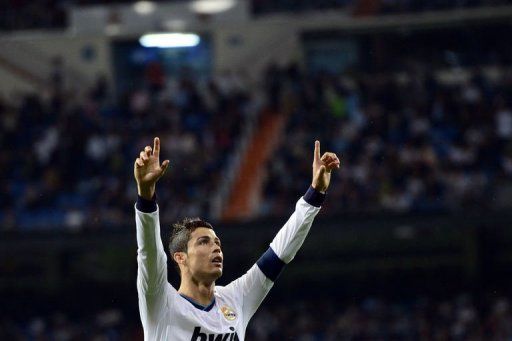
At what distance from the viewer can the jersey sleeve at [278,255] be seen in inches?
274

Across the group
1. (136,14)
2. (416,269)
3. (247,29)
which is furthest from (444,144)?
(136,14)

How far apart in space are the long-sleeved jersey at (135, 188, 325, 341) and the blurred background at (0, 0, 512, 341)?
46.2 ft

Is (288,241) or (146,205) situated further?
(288,241)

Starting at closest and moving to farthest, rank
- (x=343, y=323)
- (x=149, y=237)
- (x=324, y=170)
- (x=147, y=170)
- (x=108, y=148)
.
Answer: (x=147, y=170), (x=149, y=237), (x=324, y=170), (x=343, y=323), (x=108, y=148)

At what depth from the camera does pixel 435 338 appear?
2069 cm

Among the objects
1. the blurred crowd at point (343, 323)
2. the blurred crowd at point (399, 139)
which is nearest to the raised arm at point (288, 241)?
the blurred crowd at point (343, 323)

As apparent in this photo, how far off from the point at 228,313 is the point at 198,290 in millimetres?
223

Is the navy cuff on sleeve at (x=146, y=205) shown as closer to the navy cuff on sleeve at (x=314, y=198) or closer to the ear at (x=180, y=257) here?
the ear at (x=180, y=257)

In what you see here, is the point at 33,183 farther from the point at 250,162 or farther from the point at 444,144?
the point at 444,144

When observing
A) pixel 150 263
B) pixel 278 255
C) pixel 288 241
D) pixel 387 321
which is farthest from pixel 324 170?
pixel 387 321

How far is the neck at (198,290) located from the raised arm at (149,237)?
1.01 feet

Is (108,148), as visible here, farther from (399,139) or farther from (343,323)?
(343,323)

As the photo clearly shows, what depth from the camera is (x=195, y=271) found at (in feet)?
21.6

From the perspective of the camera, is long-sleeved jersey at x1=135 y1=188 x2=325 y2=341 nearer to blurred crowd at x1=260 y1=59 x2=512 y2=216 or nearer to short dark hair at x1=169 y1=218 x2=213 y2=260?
short dark hair at x1=169 y1=218 x2=213 y2=260
